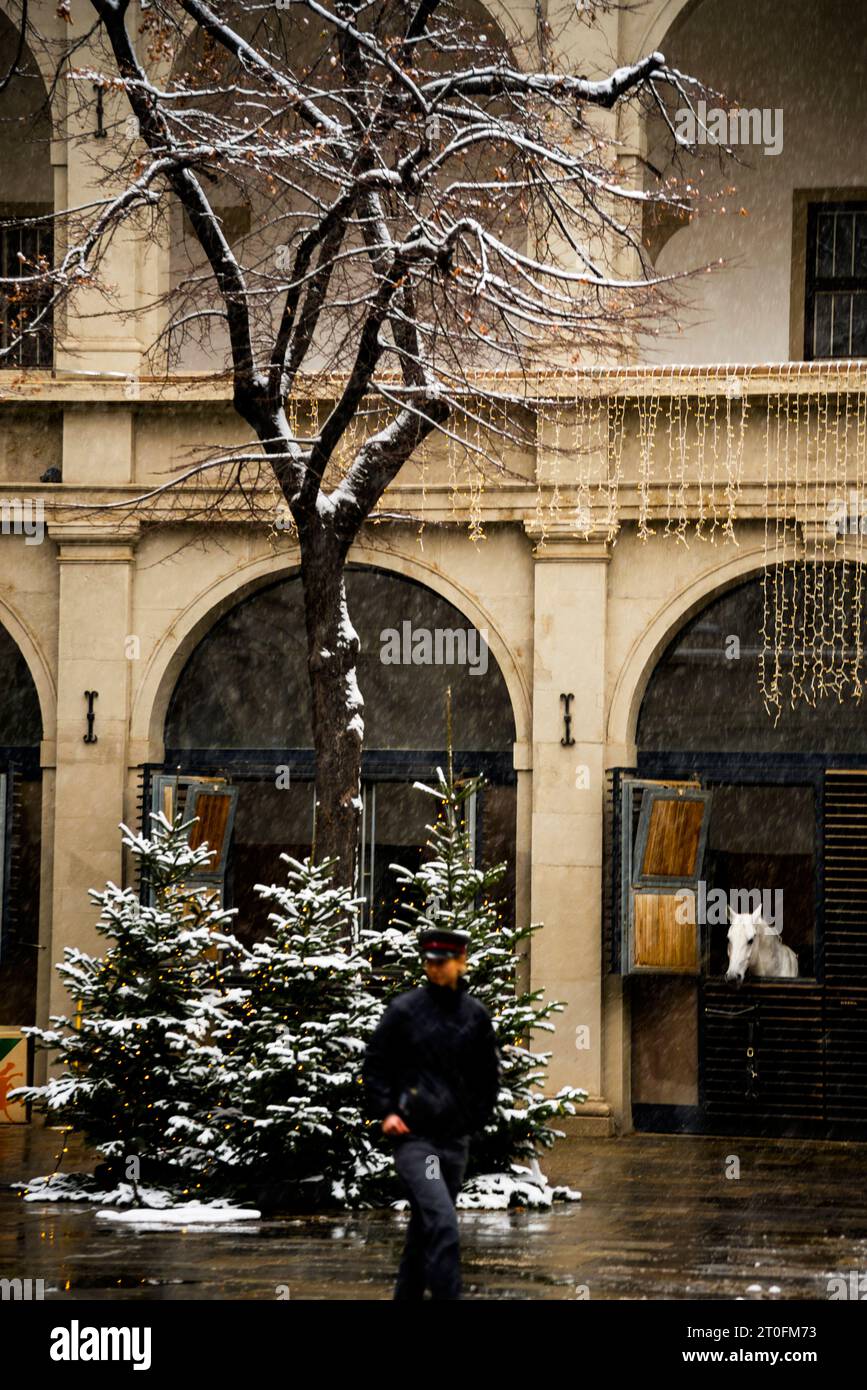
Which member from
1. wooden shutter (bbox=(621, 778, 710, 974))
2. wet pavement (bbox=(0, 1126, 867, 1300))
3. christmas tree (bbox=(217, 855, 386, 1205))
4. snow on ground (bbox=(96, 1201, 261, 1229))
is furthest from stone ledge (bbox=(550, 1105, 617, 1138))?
snow on ground (bbox=(96, 1201, 261, 1229))

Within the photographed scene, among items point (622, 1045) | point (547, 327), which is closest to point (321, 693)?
point (547, 327)

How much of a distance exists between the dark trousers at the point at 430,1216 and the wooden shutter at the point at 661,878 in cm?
982

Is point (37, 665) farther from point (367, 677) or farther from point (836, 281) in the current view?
point (836, 281)

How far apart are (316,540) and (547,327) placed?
2.35 meters

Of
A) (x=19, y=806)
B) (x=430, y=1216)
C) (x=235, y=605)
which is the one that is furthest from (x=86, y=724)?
(x=430, y=1216)

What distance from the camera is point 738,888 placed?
20.4m

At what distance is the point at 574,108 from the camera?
56.9ft

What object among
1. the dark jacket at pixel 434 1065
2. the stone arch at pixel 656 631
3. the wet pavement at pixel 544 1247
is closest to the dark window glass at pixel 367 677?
the stone arch at pixel 656 631

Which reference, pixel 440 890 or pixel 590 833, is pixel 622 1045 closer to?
pixel 590 833

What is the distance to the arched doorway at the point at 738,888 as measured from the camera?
63.8 feet

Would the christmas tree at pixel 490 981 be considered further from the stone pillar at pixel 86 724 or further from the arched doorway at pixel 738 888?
the stone pillar at pixel 86 724

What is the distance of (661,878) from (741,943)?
3.13 feet

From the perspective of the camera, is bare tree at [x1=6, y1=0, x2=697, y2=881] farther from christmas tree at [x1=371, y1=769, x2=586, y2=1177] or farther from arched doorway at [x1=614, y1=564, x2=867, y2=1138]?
arched doorway at [x1=614, y1=564, x2=867, y2=1138]

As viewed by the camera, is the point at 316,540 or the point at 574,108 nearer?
the point at 316,540
